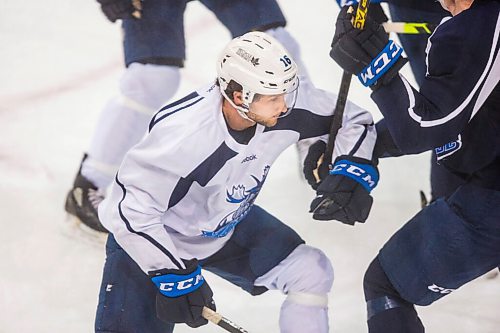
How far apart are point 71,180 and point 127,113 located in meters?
0.40

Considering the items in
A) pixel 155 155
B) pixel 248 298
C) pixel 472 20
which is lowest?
pixel 248 298

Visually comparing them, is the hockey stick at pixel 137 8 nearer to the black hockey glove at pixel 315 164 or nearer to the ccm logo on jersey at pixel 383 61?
the black hockey glove at pixel 315 164

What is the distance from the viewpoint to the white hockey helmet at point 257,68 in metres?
1.90

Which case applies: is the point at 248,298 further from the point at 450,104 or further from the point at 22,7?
the point at 22,7

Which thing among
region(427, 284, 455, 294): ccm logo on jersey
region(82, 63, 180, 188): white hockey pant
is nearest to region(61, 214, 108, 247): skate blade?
region(82, 63, 180, 188): white hockey pant

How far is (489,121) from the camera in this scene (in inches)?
77.9

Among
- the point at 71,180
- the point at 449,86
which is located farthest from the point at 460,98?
the point at 71,180

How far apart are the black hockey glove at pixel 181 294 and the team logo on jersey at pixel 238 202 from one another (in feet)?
0.38

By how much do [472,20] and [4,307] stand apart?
4.68ft

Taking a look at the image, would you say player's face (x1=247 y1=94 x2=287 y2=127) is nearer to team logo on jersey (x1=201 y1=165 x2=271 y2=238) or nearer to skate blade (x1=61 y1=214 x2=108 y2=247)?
team logo on jersey (x1=201 y1=165 x2=271 y2=238)

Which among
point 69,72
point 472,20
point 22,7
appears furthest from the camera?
point 22,7

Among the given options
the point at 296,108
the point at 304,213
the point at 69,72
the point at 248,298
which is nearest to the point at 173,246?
the point at 296,108

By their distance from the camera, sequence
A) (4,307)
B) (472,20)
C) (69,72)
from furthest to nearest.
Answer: (69,72), (4,307), (472,20)

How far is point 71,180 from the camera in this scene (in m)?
3.02
